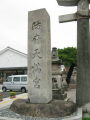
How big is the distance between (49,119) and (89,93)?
9.06 feet

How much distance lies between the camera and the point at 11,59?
34.4m

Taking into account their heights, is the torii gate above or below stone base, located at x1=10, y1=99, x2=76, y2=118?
above

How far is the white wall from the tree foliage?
7.13 m

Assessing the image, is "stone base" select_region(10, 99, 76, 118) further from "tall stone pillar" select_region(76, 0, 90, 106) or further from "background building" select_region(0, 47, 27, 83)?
"background building" select_region(0, 47, 27, 83)

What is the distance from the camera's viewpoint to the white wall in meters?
33.3

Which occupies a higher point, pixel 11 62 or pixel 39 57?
pixel 11 62

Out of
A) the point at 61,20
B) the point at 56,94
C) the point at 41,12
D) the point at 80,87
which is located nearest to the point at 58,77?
the point at 56,94

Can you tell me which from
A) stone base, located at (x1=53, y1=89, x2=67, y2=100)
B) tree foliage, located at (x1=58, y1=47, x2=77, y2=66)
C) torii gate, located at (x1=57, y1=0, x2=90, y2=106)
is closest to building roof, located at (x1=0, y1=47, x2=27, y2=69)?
tree foliage, located at (x1=58, y1=47, x2=77, y2=66)

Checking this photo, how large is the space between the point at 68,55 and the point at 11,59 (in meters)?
10.6

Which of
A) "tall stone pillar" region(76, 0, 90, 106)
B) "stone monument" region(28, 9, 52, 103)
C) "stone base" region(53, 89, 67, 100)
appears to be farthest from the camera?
"stone base" region(53, 89, 67, 100)

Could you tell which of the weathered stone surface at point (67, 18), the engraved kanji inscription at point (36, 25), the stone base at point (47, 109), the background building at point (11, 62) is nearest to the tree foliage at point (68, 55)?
the background building at point (11, 62)

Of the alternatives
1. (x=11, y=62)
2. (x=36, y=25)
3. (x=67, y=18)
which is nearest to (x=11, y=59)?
(x=11, y=62)

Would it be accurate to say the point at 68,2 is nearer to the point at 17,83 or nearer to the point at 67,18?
the point at 67,18

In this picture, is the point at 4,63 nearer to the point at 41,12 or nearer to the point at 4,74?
the point at 4,74
